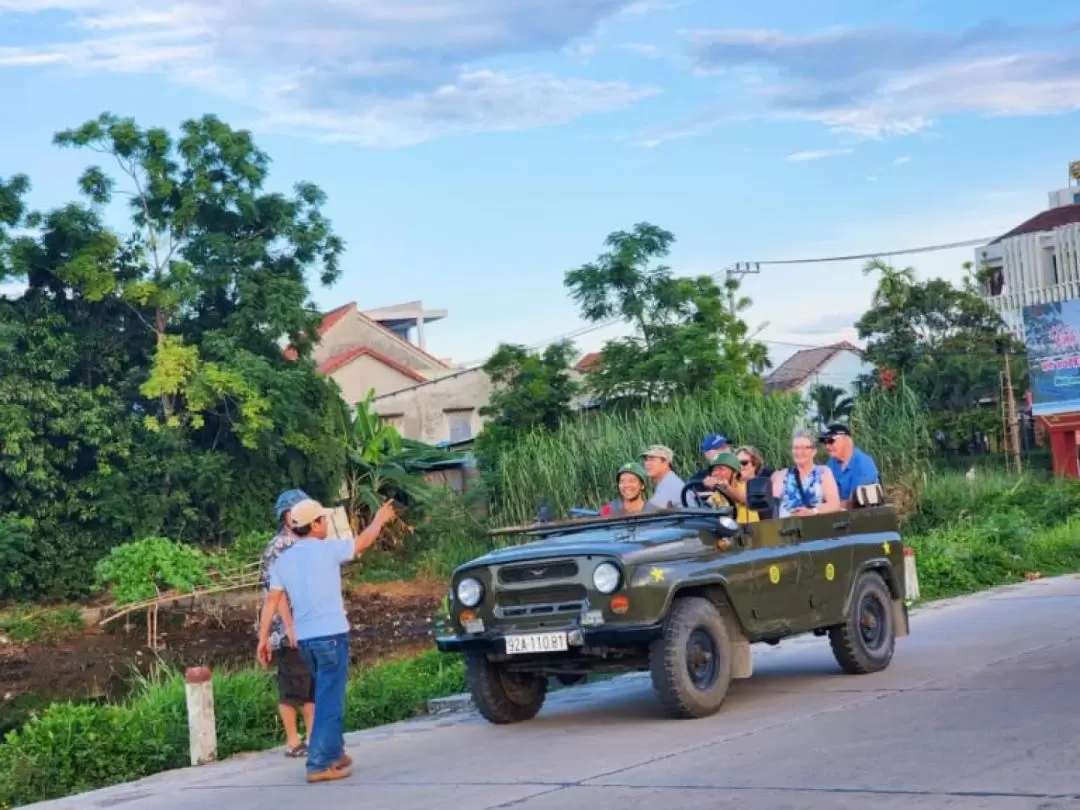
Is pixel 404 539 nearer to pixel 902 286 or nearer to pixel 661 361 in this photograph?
pixel 661 361

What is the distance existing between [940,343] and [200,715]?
46.3 m

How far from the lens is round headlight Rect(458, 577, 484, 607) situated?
1052cm

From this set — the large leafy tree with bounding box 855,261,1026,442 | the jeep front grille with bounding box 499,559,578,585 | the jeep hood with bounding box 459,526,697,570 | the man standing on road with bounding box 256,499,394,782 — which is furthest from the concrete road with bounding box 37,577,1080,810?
the large leafy tree with bounding box 855,261,1026,442

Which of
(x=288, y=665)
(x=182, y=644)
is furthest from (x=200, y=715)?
(x=182, y=644)

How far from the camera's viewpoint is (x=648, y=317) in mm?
40188

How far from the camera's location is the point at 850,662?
11789 mm

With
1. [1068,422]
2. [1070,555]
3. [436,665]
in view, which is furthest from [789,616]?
[1068,422]

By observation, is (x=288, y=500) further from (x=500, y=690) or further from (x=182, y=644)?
(x=182, y=644)

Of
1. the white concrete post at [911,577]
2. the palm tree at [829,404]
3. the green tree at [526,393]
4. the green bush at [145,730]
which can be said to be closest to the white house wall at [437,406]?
the palm tree at [829,404]

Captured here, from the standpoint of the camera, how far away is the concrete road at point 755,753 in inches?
293

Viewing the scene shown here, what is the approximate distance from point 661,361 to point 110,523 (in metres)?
13.7

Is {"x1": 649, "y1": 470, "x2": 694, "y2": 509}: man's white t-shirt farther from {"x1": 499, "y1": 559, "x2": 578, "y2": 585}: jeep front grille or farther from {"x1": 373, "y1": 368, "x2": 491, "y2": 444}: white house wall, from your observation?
{"x1": 373, "y1": 368, "x2": 491, "y2": 444}: white house wall

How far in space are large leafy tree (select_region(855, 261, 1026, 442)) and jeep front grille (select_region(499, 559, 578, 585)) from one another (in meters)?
42.4

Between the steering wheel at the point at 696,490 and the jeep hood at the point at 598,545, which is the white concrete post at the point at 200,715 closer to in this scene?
the jeep hood at the point at 598,545
